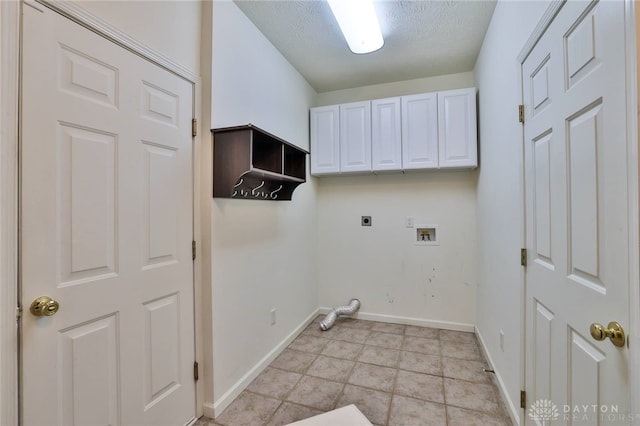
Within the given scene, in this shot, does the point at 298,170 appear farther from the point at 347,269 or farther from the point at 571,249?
the point at 571,249

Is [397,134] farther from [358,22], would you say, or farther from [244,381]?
[244,381]

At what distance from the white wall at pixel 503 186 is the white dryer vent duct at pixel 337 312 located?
1282 millimetres

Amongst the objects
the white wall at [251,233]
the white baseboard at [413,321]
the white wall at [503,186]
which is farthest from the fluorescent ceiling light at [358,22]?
the white baseboard at [413,321]

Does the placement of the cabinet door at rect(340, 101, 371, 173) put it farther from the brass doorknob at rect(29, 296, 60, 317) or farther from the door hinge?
the brass doorknob at rect(29, 296, 60, 317)

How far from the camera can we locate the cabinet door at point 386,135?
118 inches

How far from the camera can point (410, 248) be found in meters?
3.22

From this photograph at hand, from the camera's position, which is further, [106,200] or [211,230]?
[211,230]

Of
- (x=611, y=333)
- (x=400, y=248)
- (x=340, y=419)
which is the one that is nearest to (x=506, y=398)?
(x=611, y=333)

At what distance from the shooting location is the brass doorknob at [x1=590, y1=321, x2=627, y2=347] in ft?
2.69

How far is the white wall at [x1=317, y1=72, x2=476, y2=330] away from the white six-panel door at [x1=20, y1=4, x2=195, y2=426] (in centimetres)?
199

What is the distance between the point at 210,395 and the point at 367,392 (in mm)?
1057

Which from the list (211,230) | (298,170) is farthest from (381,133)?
(211,230)

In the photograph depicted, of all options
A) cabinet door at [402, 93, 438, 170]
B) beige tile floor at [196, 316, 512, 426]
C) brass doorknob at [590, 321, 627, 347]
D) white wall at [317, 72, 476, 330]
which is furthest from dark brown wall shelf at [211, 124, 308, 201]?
brass doorknob at [590, 321, 627, 347]

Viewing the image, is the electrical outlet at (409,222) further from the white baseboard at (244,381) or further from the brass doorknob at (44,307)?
the brass doorknob at (44,307)
